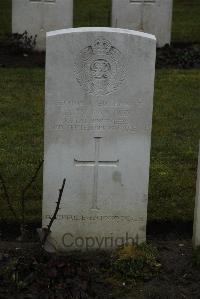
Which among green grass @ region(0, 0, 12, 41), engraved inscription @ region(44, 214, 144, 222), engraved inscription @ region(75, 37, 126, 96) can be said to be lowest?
engraved inscription @ region(44, 214, 144, 222)

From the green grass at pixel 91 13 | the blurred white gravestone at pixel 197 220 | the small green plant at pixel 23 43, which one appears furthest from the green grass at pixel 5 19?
the blurred white gravestone at pixel 197 220

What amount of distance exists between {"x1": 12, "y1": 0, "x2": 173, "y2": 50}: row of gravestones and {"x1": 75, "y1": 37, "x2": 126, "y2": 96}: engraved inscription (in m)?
7.08

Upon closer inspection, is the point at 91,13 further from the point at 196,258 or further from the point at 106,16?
the point at 196,258

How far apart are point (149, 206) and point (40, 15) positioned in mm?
6559

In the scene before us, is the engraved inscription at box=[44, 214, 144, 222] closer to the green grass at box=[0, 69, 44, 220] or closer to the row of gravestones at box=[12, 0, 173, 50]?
the green grass at box=[0, 69, 44, 220]

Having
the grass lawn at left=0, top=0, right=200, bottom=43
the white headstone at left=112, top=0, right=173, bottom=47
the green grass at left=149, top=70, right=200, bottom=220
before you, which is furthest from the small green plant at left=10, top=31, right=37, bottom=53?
the green grass at left=149, top=70, right=200, bottom=220

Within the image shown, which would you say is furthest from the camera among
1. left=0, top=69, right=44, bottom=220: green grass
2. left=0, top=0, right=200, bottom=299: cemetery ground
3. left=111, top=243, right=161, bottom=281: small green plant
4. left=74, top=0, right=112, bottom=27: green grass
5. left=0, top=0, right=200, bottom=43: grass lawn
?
left=74, top=0, right=112, bottom=27: green grass

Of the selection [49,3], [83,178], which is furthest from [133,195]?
[49,3]

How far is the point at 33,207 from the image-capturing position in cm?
675

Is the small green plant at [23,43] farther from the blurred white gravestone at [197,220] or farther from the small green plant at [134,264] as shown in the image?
the small green plant at [134,264]

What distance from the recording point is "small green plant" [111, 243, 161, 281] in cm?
566

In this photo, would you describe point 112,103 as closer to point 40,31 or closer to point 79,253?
point 79,253

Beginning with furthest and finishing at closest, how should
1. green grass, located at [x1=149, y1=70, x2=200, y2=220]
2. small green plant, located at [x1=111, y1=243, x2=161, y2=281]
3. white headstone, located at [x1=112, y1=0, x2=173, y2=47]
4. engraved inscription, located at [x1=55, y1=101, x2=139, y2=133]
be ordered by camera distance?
white headstone, located at [x1=112, y1=0, x2=173, y2=47]
green grass, located at [x1=149, y1=70, x2=200, y2=220]
engraved inscription, located at [x1=55, y1=101, x2=139, y2=133]
small green plant, located at [x1=111, y1=243, x2=161, y2=281]

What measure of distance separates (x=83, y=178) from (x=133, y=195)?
15.4 inches
